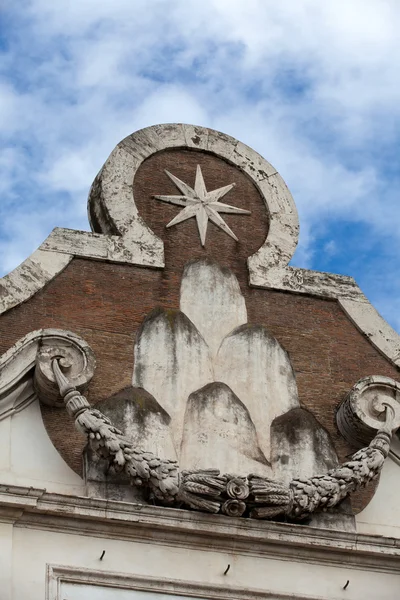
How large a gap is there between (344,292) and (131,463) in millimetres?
3965

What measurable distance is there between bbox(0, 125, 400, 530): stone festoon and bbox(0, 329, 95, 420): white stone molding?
2cm

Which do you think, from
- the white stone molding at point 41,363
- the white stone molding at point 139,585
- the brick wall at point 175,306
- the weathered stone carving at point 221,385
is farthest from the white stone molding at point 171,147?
the white stone molding at point 139,585

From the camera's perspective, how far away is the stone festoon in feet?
59.6

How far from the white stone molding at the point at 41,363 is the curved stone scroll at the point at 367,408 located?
2.87m

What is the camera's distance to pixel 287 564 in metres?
18.3

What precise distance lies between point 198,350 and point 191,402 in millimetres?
718

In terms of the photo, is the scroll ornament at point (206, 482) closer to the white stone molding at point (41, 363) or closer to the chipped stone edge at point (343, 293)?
the white stone molding at point (41, 363)

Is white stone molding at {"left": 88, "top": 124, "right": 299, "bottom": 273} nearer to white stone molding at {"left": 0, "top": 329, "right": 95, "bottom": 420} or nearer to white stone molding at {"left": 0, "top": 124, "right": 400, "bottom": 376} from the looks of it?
white stone molding at {"left": 0, "top": 124, "right": 400, "bottom": 376}

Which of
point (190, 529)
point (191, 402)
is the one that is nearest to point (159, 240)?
point (191, 402)

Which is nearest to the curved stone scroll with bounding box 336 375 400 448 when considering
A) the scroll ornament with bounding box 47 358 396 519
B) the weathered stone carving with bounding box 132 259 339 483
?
the weathered stone carving with bounding box 132 259 339 483

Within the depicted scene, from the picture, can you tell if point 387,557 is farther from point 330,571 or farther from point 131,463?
point 131,463

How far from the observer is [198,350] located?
19281mm

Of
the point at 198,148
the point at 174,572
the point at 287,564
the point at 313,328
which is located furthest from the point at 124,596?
the point at 198,148

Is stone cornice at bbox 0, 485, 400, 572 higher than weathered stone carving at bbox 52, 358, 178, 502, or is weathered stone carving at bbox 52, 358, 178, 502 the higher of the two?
weathered stone carving at bbox 52, 358, 178, 502
